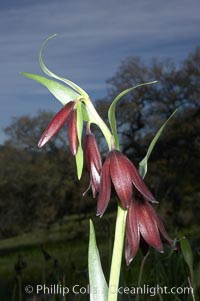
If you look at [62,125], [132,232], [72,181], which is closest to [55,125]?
[62,125]

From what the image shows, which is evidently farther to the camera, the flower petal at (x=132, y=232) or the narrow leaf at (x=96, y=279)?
the narrow leaf at (x=96, y=279)

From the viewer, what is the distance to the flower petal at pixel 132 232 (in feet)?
2.13

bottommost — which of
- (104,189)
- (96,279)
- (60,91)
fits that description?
(96,279)

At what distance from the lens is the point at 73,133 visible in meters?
0.65

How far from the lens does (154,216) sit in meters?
0.66

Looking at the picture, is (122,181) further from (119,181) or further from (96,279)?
(96,279)

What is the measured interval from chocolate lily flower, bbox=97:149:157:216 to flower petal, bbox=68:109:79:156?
1.5 inches

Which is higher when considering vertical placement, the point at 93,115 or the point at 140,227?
the point at 93,115

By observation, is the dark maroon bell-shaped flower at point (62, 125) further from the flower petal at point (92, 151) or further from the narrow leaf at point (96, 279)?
the narrow leaf at point (96, 279)

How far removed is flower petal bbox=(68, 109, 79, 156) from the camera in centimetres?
64

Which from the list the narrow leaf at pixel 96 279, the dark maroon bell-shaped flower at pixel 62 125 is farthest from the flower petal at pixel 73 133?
the narrow leaf at pixel 96 279

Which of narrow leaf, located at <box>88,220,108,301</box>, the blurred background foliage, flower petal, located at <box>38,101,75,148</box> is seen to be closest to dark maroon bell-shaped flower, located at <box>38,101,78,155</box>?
flower petal, located at <box>38,101,75,148</box>

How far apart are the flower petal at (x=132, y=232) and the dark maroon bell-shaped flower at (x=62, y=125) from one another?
0.30ft

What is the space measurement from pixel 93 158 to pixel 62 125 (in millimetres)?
56
